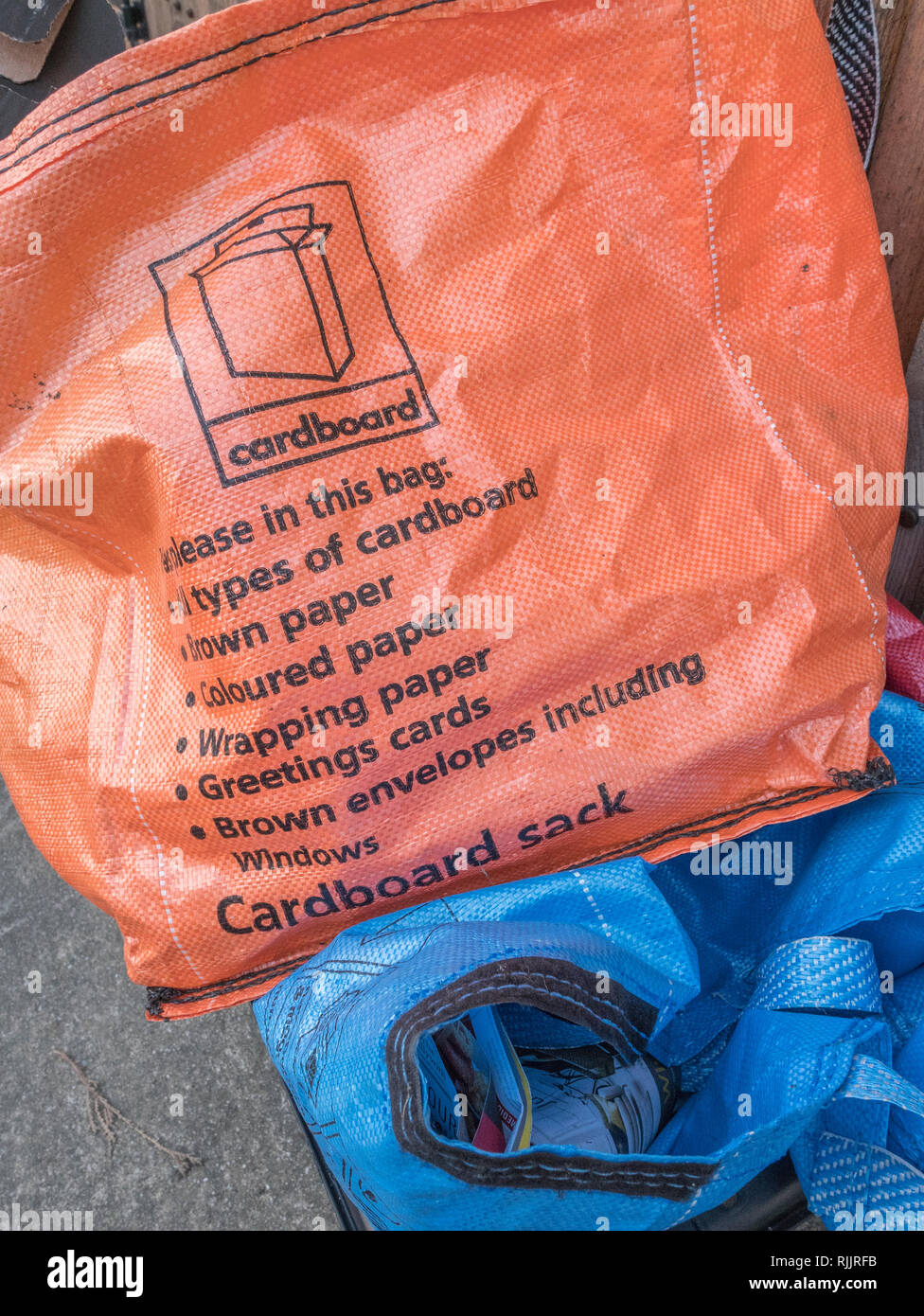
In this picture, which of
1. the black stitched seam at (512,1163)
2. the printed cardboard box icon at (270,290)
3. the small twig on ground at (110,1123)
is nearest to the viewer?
the black stitched seam at (512,1163)

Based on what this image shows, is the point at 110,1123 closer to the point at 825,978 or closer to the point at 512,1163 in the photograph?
the point at 512,1163

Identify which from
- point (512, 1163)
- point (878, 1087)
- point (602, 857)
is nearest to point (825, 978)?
point (878, 1087)

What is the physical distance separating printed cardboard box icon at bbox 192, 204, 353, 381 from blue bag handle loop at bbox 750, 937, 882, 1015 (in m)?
0.71

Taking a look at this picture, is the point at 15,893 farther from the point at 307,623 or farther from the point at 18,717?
the point at 307,623

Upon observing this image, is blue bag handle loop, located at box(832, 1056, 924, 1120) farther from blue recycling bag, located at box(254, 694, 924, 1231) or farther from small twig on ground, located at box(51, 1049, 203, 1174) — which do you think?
small twig on ground, located at box(51, 1049, 203, 1174)

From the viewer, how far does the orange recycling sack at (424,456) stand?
2.57 ft

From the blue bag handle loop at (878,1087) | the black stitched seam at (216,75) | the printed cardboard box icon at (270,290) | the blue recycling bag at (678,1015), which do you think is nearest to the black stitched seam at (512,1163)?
the blue recycling bag at (678,1015)

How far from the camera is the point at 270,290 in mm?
780

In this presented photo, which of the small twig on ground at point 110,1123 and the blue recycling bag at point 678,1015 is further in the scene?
the small twig on ground at point 110,1123

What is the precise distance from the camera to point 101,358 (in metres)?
0.80

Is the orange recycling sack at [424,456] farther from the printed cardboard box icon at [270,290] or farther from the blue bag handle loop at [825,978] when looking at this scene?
the blue bag handle loop at [825,978]

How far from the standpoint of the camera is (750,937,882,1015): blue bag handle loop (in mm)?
859

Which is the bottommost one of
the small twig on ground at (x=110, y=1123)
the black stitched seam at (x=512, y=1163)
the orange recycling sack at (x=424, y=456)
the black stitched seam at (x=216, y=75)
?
the small twig on ground at (x=110, y=1123)

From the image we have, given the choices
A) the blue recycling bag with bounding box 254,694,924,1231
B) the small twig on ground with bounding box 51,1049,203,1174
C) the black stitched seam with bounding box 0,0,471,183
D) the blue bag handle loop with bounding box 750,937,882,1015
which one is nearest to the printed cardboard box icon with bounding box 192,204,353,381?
the black stitched seam with bounding box 0,0,471,183
